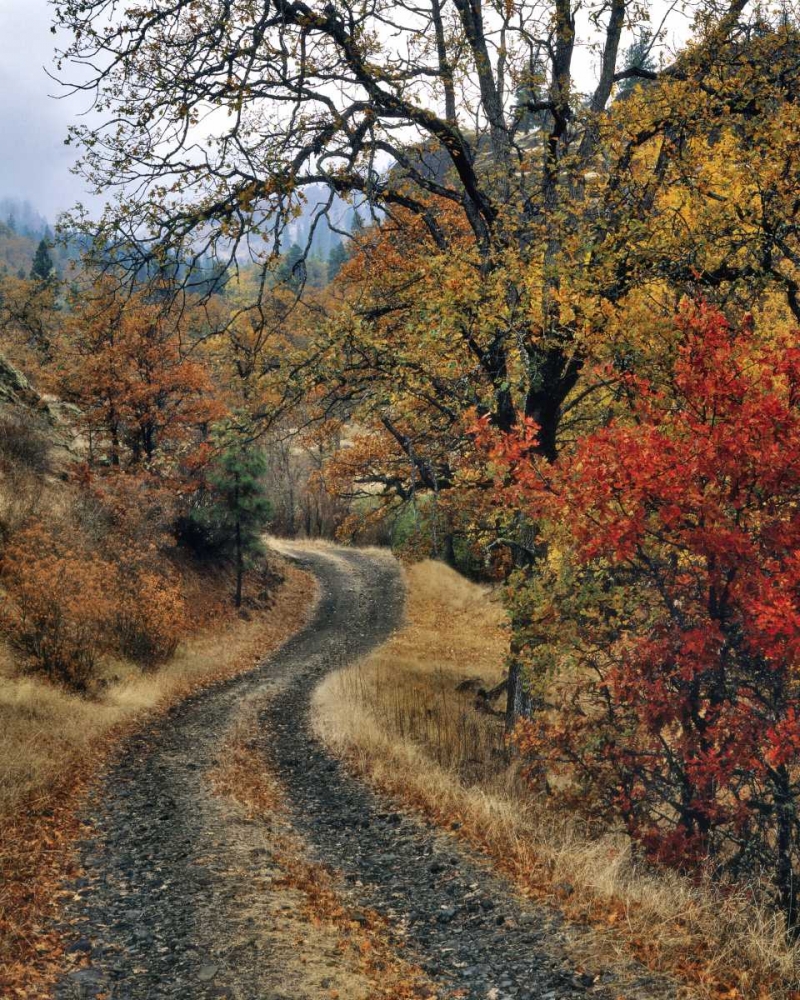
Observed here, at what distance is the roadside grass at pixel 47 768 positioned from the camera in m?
5.73

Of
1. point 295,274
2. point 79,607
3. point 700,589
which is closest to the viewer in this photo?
point 700,589

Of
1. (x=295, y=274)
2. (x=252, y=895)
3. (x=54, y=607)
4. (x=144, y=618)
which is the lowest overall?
(x=252, y=895)

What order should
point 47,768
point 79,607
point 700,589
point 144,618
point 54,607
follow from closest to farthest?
point 700,589, point 47,768, point 54,607, point 79,607, point 144,618

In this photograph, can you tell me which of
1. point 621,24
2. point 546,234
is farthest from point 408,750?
point 621,24

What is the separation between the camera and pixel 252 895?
6.70m

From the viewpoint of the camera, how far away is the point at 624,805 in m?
7.66

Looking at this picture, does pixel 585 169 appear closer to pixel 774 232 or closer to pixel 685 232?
pixel 685 232

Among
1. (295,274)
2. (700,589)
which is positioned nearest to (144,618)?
(295,274)

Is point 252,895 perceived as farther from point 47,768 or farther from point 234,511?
point 234,511

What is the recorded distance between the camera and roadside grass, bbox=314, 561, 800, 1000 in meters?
5.30

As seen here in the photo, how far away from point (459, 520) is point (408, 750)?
5393mm

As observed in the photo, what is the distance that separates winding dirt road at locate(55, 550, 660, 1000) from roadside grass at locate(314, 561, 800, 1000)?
0.35 meters

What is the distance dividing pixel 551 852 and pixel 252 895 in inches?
114

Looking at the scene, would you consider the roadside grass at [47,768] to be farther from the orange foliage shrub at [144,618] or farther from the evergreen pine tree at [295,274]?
the evergreen pine tree at [295,274]
